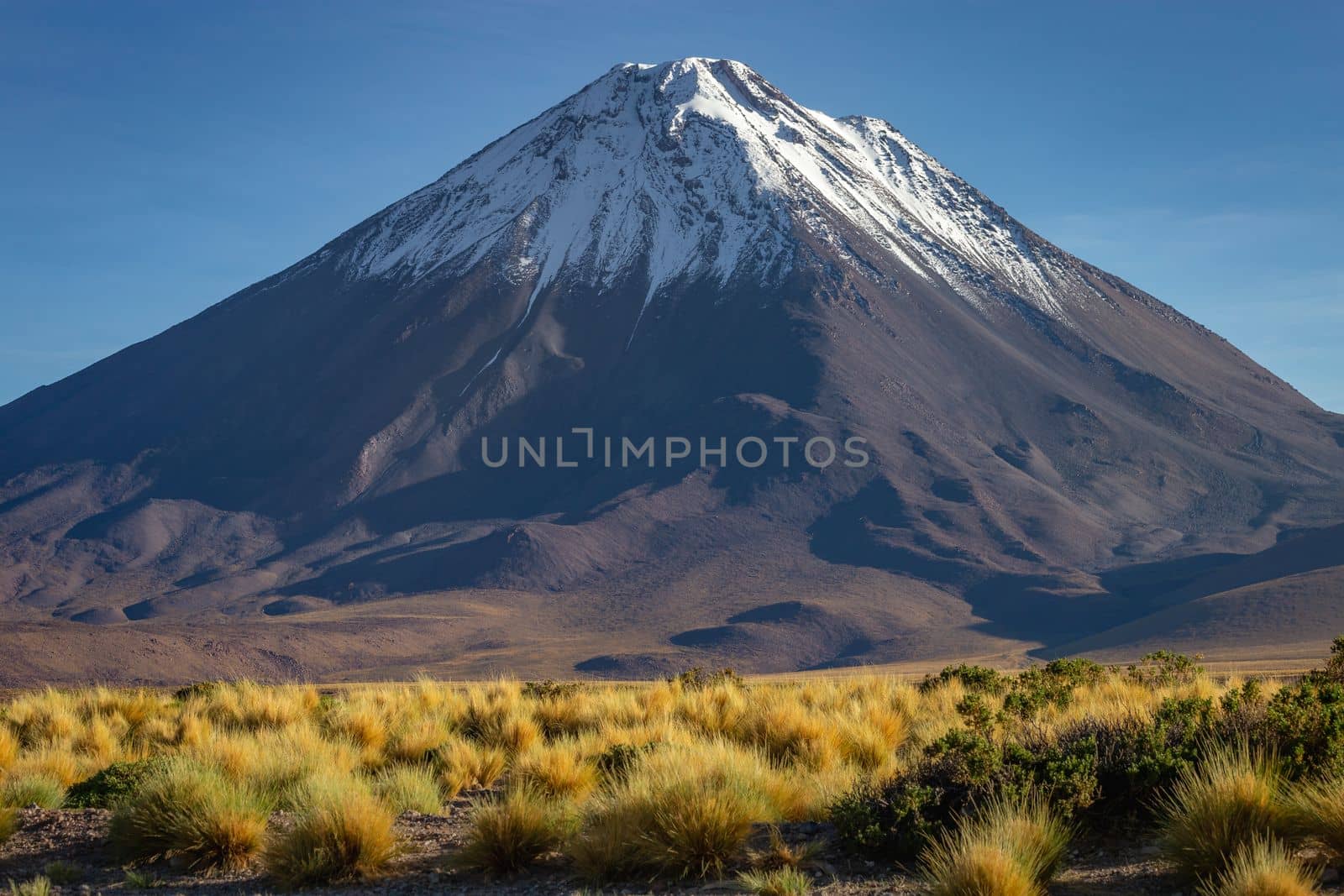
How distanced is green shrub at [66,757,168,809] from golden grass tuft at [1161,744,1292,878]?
890 cm

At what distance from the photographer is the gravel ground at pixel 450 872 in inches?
325

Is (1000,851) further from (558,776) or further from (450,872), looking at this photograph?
(558,776)

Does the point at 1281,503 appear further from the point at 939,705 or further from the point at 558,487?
the point at 939,705

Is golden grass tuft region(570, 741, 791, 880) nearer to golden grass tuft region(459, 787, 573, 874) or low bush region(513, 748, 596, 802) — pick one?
golden grass tuft region(459, 787, 573, 874)

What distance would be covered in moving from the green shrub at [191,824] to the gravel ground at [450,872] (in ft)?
0.60

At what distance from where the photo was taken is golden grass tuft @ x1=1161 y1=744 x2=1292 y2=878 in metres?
7.94

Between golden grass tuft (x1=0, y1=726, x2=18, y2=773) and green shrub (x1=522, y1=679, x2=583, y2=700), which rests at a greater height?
golden grass tuft (x1=0, y1=726, x2=18, y2=773)

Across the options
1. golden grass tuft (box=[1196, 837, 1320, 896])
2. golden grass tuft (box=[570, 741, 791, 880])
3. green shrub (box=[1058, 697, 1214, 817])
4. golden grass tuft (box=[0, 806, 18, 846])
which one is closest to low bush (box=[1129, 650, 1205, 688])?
green shrub (box=[1058, 697, 1214, 817])

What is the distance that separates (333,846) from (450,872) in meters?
0.88

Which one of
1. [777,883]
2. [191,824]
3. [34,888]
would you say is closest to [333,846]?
[191,824]

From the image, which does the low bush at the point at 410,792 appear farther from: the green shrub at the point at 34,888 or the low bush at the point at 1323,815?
the low bush at the point at 1323,815

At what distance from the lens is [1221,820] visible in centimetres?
805

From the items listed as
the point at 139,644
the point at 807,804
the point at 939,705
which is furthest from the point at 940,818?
the point at 139,644

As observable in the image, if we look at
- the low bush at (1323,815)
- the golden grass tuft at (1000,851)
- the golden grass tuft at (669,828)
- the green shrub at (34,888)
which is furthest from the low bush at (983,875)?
the green shrub at (34,888)
